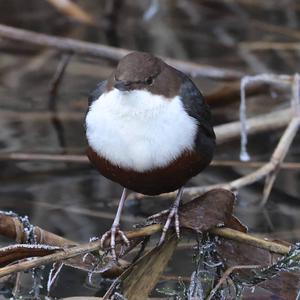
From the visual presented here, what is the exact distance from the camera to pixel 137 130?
9.57 ft

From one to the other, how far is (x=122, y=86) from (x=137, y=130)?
16cm

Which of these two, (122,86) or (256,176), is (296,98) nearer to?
(256,176)

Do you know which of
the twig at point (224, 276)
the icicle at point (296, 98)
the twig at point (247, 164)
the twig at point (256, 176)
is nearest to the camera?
the twig at point (224, 276)

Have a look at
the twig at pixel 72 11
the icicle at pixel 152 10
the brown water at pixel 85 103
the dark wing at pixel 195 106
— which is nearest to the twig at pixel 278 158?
the brown water at pixel 85 103

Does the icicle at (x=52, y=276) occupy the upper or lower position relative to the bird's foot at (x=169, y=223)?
lower

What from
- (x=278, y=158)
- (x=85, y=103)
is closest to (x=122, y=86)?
(x=278, y=158)

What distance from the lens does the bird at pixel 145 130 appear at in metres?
2.93

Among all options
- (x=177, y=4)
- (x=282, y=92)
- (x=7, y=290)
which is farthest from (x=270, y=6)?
(x=7, y=290)

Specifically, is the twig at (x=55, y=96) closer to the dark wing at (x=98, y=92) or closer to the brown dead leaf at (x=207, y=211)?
the dark wing at (x=98, y=92)

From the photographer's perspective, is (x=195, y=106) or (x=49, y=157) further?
(x=49, y=157)

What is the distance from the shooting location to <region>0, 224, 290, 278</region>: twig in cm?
264

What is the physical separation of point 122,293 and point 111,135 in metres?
0.55

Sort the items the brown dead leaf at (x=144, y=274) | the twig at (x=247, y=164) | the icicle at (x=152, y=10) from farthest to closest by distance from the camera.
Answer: the icicle at (x=152, y=10), the twig at (x=247, y=164), the brown dead leaf at (x=144, y=274)

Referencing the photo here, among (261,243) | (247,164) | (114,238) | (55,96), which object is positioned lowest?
(55,96)
